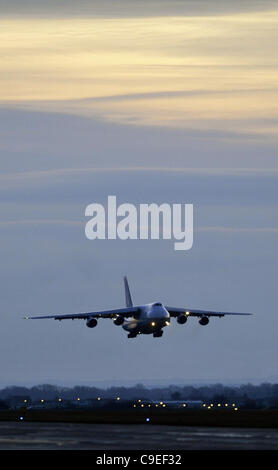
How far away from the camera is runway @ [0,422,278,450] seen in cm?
5662

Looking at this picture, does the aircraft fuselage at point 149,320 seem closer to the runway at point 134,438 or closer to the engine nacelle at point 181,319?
the engine nacelle at point 181,319

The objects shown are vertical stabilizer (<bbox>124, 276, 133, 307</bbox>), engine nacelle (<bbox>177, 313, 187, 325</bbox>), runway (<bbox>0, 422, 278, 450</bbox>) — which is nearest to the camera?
runway (<bbox>0, 422, 278, 450</bbox>)

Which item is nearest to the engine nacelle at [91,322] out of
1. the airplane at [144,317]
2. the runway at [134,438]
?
the airplane at [144,317]

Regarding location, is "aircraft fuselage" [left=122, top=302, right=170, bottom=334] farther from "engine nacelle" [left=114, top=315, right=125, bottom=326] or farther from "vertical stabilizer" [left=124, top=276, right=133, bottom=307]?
"vertical stabilizer" [left=124, top=276, right=133, bottom=307]

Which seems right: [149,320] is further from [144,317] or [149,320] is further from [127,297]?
[127,297]

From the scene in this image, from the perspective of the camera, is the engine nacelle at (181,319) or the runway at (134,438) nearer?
the runway at (134,438)

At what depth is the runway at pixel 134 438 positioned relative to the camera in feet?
186

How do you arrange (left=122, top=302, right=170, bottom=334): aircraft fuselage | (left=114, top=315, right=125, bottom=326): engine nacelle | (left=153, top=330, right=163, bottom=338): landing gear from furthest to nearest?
1. (left=114, top=315, right=125, bottom=326): engine nacelle
2. (left=153, top=330, right=163, bottom=338): landing gear
3. (left=122, top=302, right=170, bottom=334): aircraft fuselage

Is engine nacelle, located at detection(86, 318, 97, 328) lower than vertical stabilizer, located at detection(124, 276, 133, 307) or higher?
lower

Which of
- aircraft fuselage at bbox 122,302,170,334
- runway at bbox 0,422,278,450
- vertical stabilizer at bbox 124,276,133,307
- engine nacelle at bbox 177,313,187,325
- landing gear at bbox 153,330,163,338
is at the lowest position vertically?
runway at bbox 0,422,278,450

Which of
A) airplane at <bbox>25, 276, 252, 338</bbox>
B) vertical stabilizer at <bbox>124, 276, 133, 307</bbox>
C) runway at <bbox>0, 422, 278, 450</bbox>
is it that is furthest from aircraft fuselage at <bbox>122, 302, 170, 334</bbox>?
runway at <bbox>0, 422, 278, 450</bbox>

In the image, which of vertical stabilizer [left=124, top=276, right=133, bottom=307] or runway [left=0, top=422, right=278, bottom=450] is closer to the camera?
runway [left=0, top=422, right=278, bottom=450]

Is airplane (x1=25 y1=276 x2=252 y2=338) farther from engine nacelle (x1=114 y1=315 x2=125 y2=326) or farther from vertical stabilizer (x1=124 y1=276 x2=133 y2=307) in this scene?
vertical stabilizer (x1=124 y1=276 x2=133 y2=307)
